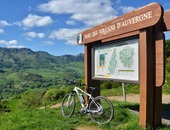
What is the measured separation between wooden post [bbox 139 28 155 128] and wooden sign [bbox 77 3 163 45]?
0.32 metres

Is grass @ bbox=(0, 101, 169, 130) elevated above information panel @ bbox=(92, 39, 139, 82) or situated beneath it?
situated beneath

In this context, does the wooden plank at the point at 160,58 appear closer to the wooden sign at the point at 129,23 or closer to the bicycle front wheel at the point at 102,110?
the wooden sign at the point at 129,23

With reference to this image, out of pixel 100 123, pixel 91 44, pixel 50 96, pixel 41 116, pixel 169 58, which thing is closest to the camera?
pixel 100 123

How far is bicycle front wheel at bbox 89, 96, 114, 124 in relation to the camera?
27.1ft

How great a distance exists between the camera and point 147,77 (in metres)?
7.11

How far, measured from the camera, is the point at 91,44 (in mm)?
11039

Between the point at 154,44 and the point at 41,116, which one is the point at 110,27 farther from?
the point at 41,116

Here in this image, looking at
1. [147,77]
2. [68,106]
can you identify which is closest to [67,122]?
[68,106]

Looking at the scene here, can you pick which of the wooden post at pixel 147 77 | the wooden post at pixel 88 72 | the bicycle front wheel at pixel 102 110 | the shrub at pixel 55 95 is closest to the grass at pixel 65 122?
the bicycle front wheel at pixel 102 110

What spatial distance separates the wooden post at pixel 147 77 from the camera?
23.3 feet

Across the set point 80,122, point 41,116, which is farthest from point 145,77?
point 41,116

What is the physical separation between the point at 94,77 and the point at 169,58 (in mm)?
14985

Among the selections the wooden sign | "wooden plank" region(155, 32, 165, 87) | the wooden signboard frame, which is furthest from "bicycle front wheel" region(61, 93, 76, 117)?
"wooden plank" region(155, 32, 165, 87)

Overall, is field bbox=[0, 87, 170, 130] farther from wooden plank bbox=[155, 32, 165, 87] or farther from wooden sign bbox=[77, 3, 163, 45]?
wooden sign bbox=[77, 3, 163, 45]
